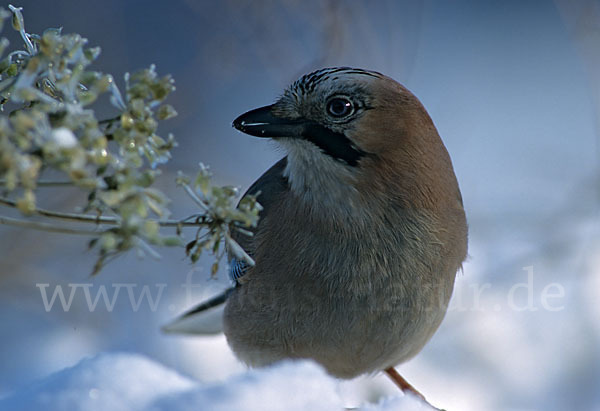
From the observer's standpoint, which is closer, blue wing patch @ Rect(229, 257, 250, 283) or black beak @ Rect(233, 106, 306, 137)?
black beak @ Rect(233, 106, 306, 137)

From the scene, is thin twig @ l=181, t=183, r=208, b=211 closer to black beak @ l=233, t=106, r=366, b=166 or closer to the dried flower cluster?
the dried flower cluster

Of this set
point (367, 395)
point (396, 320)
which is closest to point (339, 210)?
point (396, 320)

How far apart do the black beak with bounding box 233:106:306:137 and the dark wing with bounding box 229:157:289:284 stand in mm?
281

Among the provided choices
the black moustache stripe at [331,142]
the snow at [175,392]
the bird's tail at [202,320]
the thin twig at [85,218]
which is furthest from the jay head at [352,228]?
the thin twig at [85,218]

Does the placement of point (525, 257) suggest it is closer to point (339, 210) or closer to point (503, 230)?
point (503, 230)

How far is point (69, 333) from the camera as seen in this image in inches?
124

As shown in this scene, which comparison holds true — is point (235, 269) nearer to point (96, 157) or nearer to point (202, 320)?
point (202, 320)

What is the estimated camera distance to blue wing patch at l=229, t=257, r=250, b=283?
196 cm

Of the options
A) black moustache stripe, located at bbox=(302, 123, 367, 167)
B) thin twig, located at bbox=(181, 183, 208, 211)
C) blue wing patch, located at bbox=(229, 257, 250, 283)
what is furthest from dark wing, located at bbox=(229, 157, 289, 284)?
thin twig, located at bbox=(181, 183, 208, 211)

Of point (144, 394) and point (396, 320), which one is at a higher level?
point (396, 320)

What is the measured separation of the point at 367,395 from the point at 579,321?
3.45 ft

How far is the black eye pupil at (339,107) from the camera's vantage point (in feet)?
5.40

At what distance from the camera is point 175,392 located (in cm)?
109

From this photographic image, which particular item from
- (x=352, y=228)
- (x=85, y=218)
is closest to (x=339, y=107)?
(x=352, y=228)
